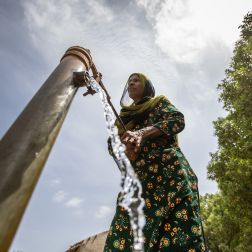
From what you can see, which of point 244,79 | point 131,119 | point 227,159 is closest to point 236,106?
point 244,79

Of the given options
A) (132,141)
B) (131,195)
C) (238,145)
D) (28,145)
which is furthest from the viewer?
(238,145)

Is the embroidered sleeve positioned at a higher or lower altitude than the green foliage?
lower

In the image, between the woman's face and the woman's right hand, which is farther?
the woman's face

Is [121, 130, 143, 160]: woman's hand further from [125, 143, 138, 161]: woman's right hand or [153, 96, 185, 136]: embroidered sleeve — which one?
[153, 96, 185, 136]: embroidered sleeve

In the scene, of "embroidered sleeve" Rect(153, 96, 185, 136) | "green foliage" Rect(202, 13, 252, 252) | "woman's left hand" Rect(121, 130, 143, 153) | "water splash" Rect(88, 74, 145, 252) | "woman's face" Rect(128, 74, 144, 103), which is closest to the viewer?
"water splash" Rect(88, 74, 145, 252)

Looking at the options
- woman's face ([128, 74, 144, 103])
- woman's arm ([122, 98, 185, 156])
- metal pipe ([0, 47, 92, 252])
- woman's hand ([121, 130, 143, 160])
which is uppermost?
woman's face ([128, 74, 144, 103])

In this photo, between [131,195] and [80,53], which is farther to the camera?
[80,53]

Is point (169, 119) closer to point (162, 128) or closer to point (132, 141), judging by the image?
point (162, 128)

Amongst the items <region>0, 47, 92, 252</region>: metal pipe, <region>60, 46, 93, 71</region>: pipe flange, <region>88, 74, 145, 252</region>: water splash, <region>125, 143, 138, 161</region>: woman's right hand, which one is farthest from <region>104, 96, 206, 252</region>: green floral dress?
<region>0, 47, 92, 252</region>: metal pipe

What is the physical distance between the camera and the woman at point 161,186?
2.01 m

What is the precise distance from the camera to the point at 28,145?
3.94 ft

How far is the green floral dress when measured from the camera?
2008 millimetres

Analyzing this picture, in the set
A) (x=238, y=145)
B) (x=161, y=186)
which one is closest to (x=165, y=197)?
(x=161, y=186)

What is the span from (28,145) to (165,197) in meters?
1.31
